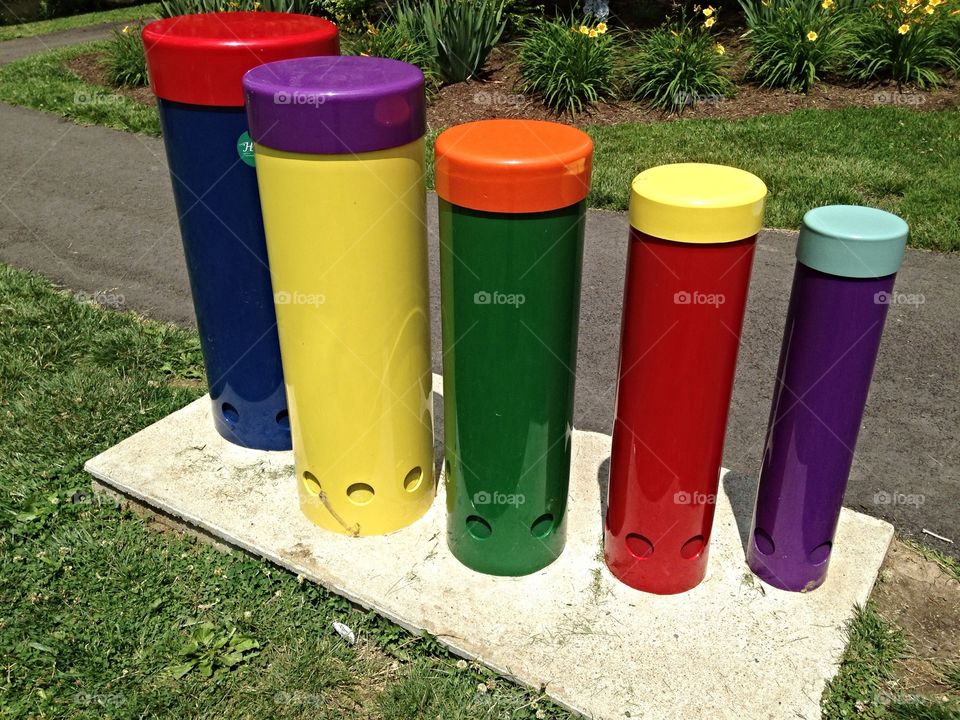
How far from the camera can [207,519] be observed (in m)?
3.11

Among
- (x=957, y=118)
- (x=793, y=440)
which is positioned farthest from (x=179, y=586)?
(x=957, y=118)

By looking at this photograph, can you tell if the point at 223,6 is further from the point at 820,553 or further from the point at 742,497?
the point at 820,553

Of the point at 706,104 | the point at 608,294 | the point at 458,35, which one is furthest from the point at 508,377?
the point at 458,35

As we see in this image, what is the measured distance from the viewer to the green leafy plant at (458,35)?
28.1 ft

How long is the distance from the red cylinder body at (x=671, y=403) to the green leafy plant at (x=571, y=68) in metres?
6.01

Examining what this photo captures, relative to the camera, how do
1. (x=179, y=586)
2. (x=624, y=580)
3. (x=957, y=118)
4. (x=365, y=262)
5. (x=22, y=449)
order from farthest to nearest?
(x=957, y=118) < (x=22, y=449) < (x=179, y=586) < (x=624, y=580) < (x=365, y=262)

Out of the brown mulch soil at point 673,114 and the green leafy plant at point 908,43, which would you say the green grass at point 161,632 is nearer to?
the brown mulch soil at point 673,114

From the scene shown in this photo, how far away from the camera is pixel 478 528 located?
2783 millimetres

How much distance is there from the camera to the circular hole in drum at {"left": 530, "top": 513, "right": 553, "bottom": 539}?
9.09 feet

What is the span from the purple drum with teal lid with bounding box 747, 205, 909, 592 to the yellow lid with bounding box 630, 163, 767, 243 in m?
0.19

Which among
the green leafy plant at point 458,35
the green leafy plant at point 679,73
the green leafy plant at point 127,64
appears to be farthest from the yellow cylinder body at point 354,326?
the green leafy plant at point 127,64

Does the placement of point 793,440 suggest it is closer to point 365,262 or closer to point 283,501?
point 365,262

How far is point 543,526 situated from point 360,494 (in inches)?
25.2

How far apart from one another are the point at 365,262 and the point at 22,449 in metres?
2.15
